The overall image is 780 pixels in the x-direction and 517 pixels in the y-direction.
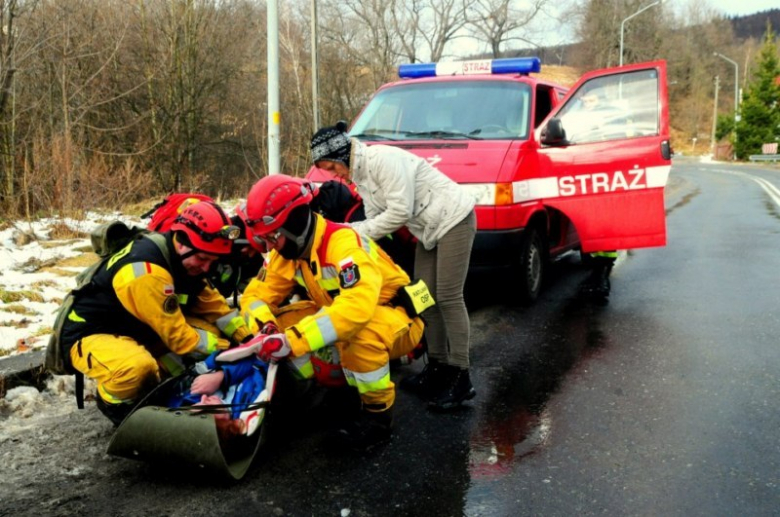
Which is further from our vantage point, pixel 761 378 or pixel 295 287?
pixel 761 378

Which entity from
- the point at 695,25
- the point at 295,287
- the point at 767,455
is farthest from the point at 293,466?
the point at 695,25

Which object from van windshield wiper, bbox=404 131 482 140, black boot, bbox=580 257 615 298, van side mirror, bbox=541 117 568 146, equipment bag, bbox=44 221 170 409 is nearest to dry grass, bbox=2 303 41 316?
equipment bag, bbox=44 221 170 409

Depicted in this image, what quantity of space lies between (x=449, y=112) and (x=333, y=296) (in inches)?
142

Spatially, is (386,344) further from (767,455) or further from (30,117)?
(30,117)

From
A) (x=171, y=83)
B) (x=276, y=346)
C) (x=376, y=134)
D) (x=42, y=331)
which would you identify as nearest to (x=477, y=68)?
→ (x=376, y=134)

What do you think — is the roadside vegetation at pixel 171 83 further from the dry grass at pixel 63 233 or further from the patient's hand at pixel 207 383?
the patient's hand at pixel 207 383

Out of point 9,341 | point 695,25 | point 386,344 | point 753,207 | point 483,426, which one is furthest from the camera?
point 695,25

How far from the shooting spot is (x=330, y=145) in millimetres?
3916

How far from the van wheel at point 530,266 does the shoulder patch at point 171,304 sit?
11.1 ft

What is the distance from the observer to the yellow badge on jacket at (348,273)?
344 centimetres

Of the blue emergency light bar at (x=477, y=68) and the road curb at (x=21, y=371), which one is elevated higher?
the blue emergency light bar at (x=477, y=68)

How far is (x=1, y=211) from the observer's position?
9.88 m

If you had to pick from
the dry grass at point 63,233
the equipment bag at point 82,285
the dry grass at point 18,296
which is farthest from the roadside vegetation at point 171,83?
the equipment bag at point 82,285

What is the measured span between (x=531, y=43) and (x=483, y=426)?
40.3 meters
